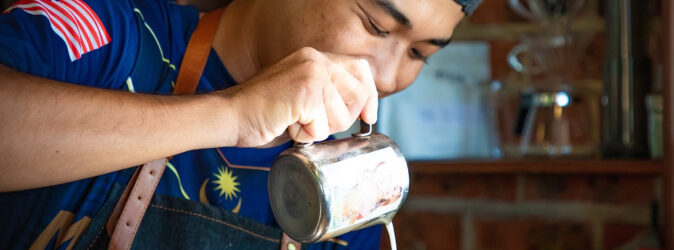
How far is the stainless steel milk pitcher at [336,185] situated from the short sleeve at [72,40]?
0.30m

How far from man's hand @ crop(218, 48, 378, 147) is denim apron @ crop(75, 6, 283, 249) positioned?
0.90ft

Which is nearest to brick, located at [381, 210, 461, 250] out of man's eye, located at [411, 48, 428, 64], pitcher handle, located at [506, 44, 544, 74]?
pitcher handle, located at [506, 44, 544, 74]

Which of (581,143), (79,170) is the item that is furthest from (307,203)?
(581,143)

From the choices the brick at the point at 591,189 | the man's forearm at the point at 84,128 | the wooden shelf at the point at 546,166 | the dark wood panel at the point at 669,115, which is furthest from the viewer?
the brick at the point at 591,189

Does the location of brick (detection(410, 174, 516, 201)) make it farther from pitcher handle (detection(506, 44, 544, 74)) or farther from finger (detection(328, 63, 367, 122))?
finger (detection(328, 63, 367, 122))

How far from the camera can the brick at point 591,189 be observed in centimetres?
196

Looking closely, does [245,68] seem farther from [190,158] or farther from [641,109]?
[641,109]

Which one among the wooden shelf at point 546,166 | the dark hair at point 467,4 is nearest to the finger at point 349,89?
the dark hair at point 467,4

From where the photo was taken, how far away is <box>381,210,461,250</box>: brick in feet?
7.38

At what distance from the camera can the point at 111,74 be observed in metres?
1.02

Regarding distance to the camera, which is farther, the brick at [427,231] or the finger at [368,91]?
the brick at [427,231]

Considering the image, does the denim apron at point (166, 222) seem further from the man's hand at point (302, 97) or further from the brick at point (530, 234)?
the brick at point (530, 234)

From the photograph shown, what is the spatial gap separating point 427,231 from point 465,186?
0.69 ft

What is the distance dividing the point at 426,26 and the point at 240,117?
477 millimetres
